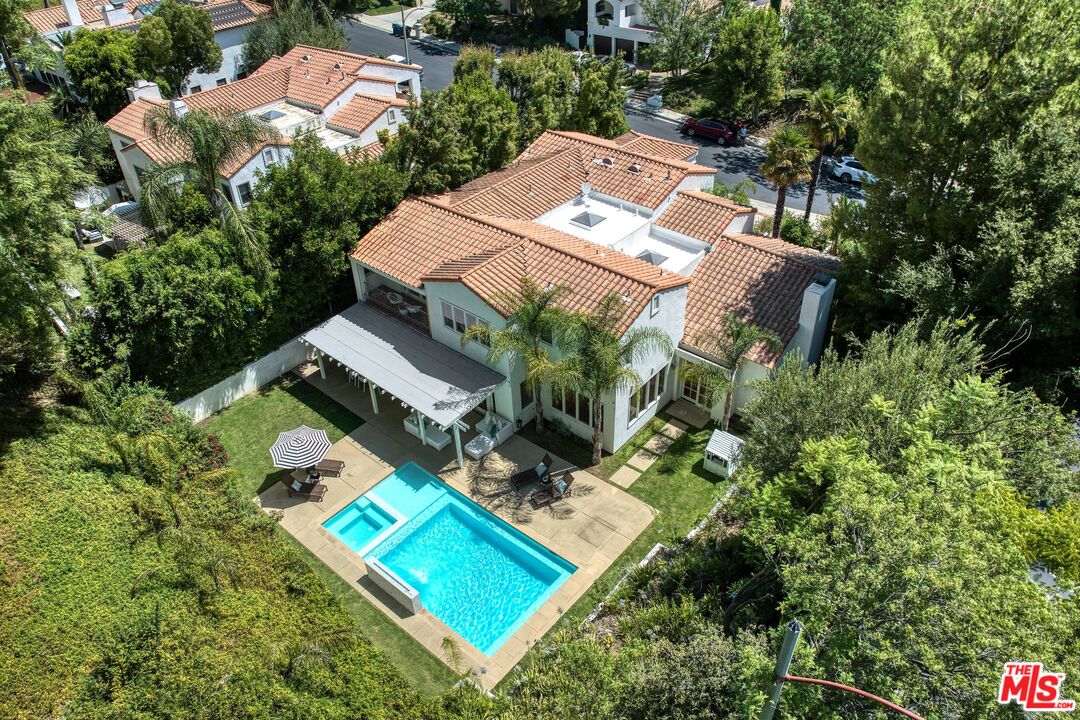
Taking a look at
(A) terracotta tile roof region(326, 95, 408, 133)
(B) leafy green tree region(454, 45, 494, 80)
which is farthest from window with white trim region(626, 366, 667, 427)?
(B) leafy green tree region(454, 45, 494, 80)

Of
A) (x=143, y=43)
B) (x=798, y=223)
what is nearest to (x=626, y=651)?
(x=798, y=223)

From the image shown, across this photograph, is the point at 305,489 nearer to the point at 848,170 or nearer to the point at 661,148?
the point at 661,148

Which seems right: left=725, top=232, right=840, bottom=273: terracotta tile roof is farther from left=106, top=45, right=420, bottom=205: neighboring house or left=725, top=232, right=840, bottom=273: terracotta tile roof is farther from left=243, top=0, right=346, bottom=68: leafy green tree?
left=243, top=0, right=346, bottom=68: leafy green tree

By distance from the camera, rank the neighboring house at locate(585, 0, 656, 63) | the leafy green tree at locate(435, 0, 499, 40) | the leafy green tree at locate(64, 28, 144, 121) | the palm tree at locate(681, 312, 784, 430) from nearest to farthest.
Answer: the palm tree at locate(681, 312, 784, 430), the leafy green tree at locate(64, 28, 144, 121), the neighboring house at locate(585, 0, 656, 63), the leafy green tree at locate(435, 0, 499, 40)

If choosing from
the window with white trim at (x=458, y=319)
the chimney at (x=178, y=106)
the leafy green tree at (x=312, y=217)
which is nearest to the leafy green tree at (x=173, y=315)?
the leafy green tree at (x=312, y=217)

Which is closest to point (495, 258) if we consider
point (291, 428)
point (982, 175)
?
point (291, 428)

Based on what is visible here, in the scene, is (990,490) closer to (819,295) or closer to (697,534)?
(697,534)
